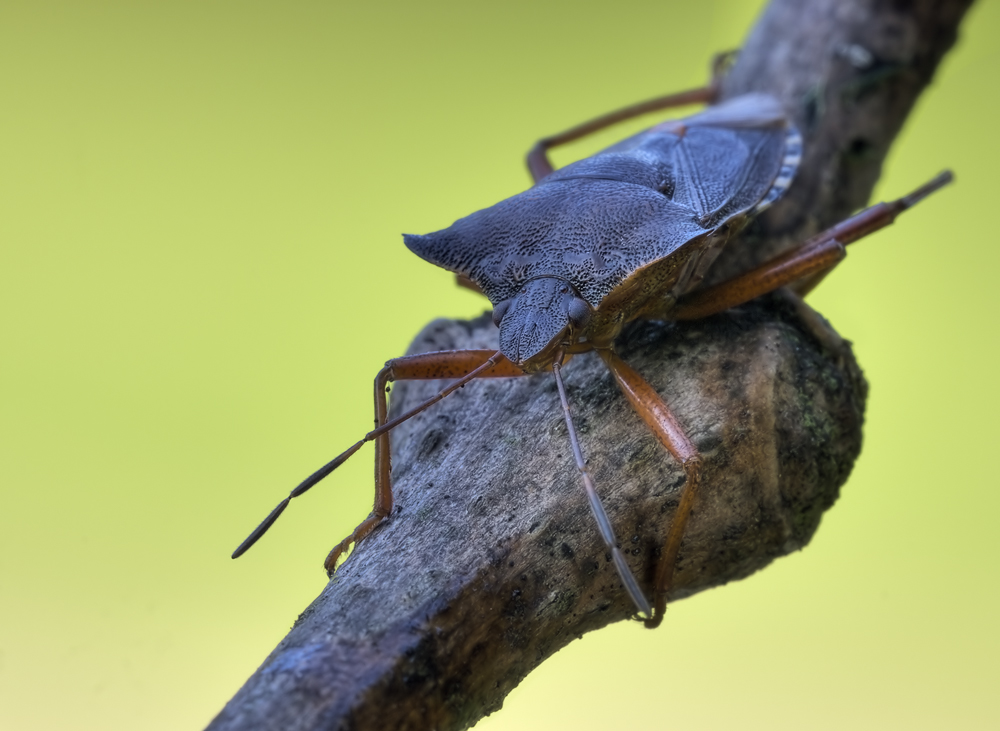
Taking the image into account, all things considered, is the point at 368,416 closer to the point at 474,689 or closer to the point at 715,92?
the point at 474,689

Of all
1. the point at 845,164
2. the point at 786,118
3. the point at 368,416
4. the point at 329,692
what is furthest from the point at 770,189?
the point at 329,692

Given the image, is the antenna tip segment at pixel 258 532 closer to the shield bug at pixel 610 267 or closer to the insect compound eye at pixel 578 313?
the shield bug at pixel 610 267

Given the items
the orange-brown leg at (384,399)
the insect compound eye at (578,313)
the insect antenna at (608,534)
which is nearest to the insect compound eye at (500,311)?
the orange-brown leg at (384,399)

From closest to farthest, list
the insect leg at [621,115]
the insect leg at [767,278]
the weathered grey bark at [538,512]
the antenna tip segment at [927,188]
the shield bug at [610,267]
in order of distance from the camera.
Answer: the weathered grey bark at [538,512]
the shield bug at [610,267]
the insect leg at [767,278]
the antenna tip segment at [927,188]
the insect leg at [621,115]

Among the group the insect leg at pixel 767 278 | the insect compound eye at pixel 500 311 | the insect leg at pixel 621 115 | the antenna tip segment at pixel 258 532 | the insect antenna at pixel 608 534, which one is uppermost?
the insect leg at pixel 621 115

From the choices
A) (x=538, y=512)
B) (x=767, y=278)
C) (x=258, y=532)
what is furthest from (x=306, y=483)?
(x=767, y=278)

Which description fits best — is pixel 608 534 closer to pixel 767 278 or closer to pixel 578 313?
pixel 578 313

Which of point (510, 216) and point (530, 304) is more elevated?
point (510, 216)
